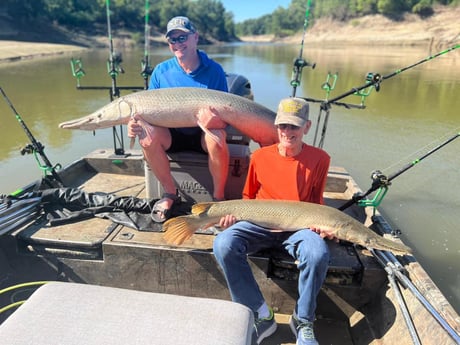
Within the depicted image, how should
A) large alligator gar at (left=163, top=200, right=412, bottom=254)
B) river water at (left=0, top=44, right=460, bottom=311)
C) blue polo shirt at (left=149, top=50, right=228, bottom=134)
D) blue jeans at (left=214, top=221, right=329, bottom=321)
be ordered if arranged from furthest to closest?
river water at (left=0, top=44, right=460, bottom=311)
blue polo shirt at (left=149, top=50, right=228, bottom=134)
large alligator gar at (left=163, top=200, right=412, bottom=254)
blue jeans at (left=214, top=221, right=329, bottom=321)

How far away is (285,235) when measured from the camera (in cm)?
266

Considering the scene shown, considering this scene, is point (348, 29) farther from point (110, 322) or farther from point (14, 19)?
point (110, 322)

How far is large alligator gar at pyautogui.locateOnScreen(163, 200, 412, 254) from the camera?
97.0 inches

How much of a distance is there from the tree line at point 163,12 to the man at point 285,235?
104 feet

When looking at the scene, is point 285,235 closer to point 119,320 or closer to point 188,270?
point 188,270

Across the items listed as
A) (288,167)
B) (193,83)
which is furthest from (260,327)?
(193,83)

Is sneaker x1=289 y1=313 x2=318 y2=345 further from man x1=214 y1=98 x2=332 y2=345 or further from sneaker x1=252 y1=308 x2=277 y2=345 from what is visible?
sneaker x1=252 y1=308 x2=277 y2=345

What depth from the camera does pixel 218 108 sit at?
3.09 metres

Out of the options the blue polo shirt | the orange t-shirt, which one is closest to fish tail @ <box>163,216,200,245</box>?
the orange t-shirt

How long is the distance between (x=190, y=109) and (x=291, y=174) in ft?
3.44

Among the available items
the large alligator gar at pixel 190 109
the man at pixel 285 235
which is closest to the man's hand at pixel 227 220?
the man at pixel 285 235

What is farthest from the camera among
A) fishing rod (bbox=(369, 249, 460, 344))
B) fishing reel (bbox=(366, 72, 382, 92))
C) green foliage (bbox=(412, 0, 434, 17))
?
green foliage (bbox=(412, 0, 434, 17))

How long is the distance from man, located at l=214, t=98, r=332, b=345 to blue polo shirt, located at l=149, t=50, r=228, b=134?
3.46ft


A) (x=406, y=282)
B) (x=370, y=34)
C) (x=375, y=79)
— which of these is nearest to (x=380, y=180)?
(x=406, y=282)
